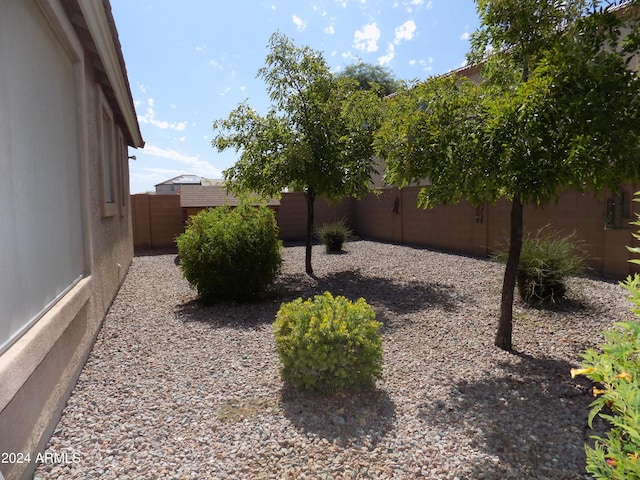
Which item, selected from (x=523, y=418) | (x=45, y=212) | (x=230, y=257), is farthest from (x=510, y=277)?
(x=45, y=212)

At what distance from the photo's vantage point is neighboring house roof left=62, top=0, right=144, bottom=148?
156 inches

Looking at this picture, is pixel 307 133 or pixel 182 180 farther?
pixel 182 180

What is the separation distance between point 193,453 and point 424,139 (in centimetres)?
334

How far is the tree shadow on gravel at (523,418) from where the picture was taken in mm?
2826

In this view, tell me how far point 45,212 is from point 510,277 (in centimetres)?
454

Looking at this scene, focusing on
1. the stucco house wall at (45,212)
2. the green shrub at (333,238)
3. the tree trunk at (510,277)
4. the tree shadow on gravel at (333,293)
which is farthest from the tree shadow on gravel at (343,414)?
the green shrub at (333,238)

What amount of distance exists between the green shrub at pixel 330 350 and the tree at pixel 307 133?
5.44 metres

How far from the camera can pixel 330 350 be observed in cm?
364

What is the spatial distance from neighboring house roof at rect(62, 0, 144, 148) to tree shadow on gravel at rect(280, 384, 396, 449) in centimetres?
379

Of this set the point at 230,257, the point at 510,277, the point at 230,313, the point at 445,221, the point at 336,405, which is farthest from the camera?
the point at 445,221

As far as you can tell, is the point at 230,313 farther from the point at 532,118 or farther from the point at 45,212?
the point at 532,118

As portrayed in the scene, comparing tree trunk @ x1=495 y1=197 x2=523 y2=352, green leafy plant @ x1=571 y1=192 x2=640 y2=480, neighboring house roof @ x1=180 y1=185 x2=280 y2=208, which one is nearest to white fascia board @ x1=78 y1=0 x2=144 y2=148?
green leafy plant @ x1=571 y1=192 x2=640 y2=480

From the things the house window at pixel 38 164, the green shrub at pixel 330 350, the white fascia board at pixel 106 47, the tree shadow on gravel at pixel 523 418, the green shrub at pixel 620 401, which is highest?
the white fascia board at pixel 106 47

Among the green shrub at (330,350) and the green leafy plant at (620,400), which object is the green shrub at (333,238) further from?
the green leafy plant at (620,400)
